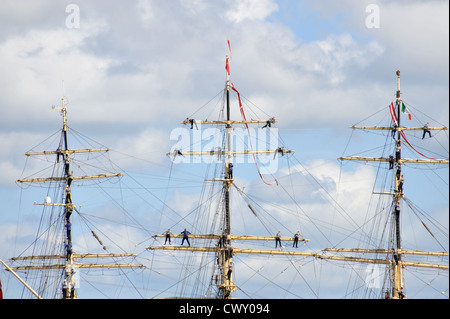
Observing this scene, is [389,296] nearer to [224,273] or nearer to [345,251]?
[345,251]

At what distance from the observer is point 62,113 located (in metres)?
161

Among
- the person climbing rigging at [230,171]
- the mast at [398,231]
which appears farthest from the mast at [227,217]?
the mast at [398,231]

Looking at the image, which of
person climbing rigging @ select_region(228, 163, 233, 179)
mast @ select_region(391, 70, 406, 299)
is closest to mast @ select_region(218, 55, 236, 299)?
person climbing rigging @ select_region(228, 163, 233, 179)

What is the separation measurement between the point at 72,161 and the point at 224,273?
836 inches

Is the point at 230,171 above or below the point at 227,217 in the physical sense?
above

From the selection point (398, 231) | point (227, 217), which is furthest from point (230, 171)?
point (398, 231)

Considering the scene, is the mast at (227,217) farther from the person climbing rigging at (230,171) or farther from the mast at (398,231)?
the mast at (398,231)

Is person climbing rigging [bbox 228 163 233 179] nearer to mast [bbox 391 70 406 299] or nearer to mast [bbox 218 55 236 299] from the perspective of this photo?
mast [bbox 218 55 236 299]

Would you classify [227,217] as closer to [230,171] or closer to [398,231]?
[230,171]
